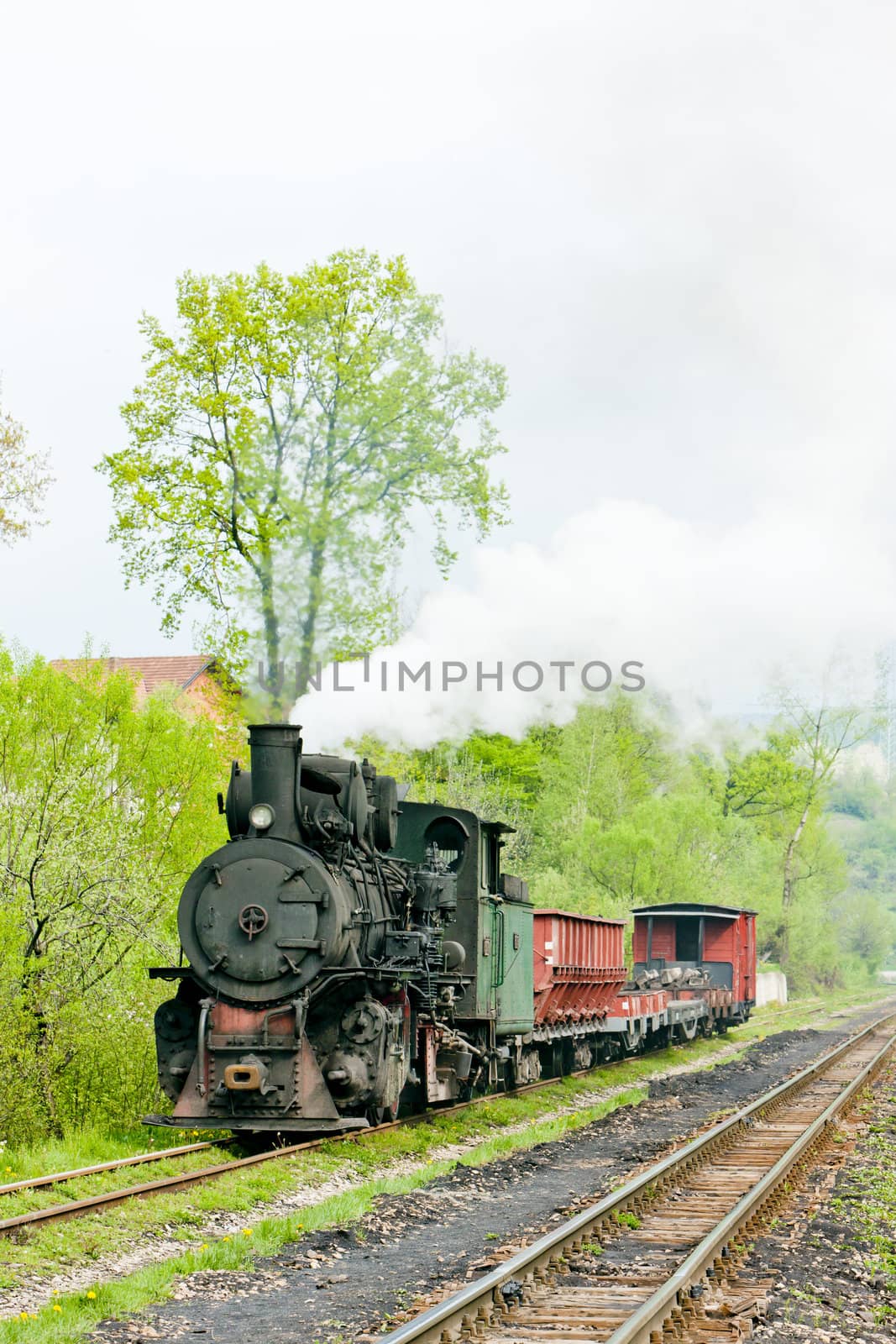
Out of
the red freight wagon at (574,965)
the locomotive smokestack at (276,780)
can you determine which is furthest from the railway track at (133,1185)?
the red freight wagon at (574,965)

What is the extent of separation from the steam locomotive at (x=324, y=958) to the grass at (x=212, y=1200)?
0.41m

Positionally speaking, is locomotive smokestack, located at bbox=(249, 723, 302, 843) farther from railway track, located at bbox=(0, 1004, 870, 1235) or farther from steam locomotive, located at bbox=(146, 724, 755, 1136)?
railway track, located at bbox=(0, 1004, 870, 1235)

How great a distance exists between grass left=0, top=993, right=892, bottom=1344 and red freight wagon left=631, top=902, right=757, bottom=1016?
14371mm

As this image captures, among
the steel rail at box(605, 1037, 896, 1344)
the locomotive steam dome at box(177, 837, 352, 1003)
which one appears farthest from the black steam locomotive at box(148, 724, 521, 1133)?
the steel rail at box(605, 1037, 896, 1344)

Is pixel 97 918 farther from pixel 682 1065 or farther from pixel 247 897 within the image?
pixel 682 1065

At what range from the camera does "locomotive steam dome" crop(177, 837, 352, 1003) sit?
1216cm

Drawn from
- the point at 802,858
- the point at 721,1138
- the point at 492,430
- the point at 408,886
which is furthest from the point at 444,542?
Answer: the point at 802,858

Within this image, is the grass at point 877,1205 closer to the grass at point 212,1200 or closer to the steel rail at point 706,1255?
the steel rail at point 706,1255

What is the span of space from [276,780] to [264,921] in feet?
3.92

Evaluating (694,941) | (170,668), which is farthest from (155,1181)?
(170,668)

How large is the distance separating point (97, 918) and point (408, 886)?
10.4 ft

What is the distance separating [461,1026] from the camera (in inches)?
639

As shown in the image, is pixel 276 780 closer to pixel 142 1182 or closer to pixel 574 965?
pixel 142 1182

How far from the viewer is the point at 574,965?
22.0m
